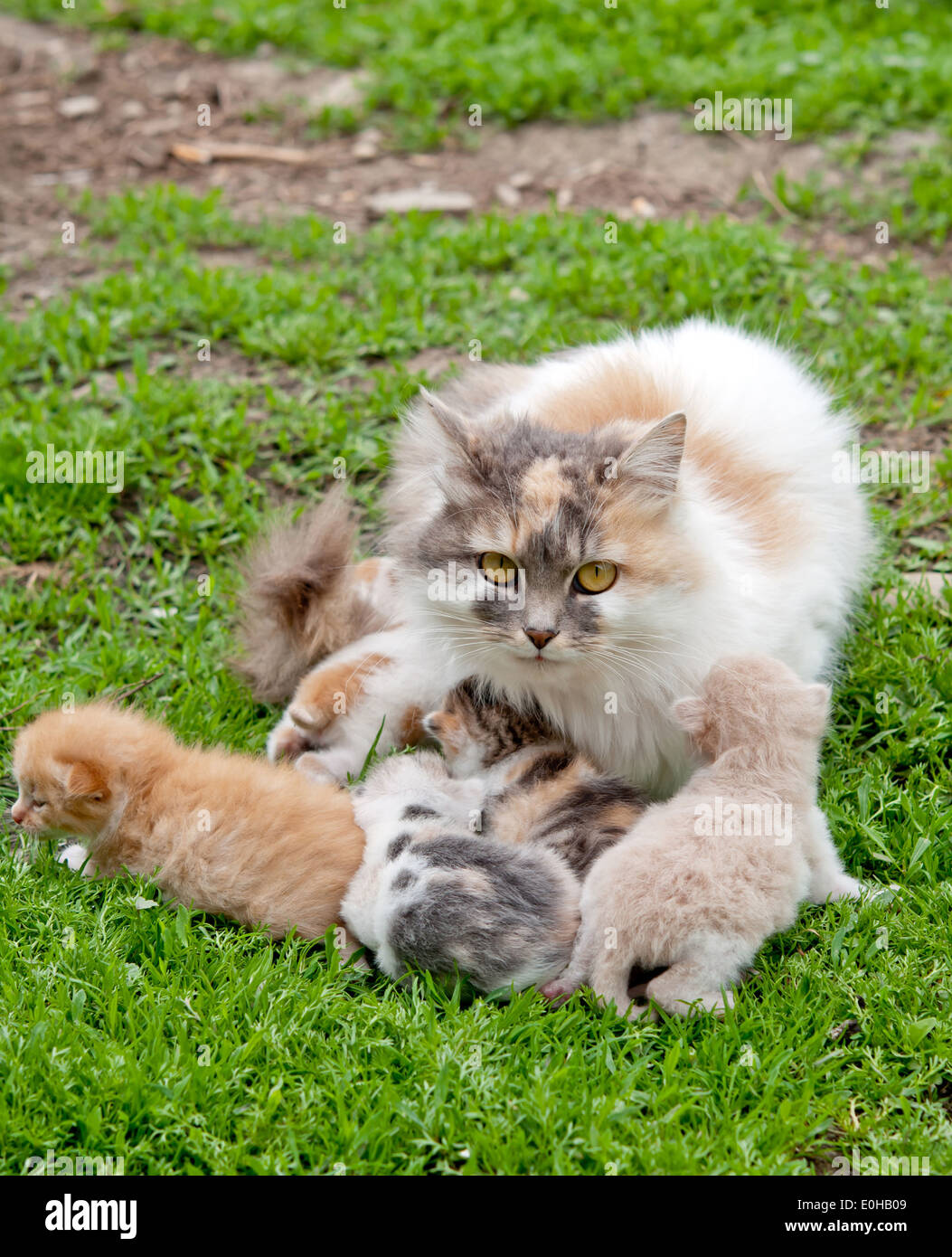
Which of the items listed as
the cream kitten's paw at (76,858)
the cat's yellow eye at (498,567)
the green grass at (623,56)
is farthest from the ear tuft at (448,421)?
the green grass at (623,56)

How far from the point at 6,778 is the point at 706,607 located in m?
2.53

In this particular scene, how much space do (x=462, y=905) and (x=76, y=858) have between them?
4.73ft

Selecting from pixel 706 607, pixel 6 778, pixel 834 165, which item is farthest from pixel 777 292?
pixel 6 778

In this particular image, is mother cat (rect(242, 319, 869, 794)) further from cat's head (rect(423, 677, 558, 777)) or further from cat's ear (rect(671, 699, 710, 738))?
cat's ear (rect(671, 699, 710, 738))

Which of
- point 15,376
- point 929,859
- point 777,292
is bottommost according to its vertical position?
point 929,859

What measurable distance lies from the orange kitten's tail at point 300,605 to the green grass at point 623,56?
474 centimetres

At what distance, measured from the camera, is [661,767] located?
405 cm

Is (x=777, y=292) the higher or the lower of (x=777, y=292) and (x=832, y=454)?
the higher

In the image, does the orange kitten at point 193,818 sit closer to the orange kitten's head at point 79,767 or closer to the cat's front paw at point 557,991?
the orange kitten's head at point 79,767

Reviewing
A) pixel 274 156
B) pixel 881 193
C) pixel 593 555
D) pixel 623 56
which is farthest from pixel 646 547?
pixel 623 56

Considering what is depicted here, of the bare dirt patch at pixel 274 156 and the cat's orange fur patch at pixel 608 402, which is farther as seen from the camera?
the bare dirt patch at pixel 274 156

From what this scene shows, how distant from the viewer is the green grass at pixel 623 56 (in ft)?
25.7

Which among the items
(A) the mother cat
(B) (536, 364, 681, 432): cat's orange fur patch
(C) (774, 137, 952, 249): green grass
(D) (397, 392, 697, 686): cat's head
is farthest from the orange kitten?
(C) (774, 137, 952, 249): green grass

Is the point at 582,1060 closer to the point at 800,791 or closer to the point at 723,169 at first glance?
the point at 800,791
